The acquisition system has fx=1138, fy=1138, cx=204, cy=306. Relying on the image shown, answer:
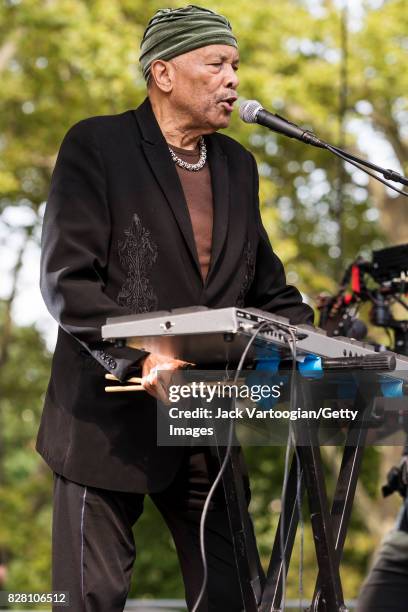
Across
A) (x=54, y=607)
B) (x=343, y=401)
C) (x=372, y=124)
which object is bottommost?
(x=54, y=607)

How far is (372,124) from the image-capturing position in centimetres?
1622

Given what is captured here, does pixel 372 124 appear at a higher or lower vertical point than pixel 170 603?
higher

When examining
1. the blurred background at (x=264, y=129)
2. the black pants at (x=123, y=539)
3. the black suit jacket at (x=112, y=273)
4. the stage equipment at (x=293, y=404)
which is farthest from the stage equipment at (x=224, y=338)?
the blurred background at (x=264, y=129)

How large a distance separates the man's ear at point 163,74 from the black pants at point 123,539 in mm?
1108

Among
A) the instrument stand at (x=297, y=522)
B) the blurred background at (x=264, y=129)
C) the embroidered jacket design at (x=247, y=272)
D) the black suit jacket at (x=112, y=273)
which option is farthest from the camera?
the blurred background at (x=264, y=129)

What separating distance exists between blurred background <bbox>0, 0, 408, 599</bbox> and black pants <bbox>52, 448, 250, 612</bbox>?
31.3 feet

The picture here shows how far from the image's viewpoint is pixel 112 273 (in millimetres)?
3211

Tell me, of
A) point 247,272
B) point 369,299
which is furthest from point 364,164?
point 369,299

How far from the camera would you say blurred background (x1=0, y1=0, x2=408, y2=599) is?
13844mm

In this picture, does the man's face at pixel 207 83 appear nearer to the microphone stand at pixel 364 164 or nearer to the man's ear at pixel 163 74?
the man's ear at pixel 163 74

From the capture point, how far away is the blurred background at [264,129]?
45.4 feet

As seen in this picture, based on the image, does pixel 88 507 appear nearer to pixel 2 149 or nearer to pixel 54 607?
pixel 54 607

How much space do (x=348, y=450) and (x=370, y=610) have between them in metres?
1.79

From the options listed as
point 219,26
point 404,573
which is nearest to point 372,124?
point 404,573
